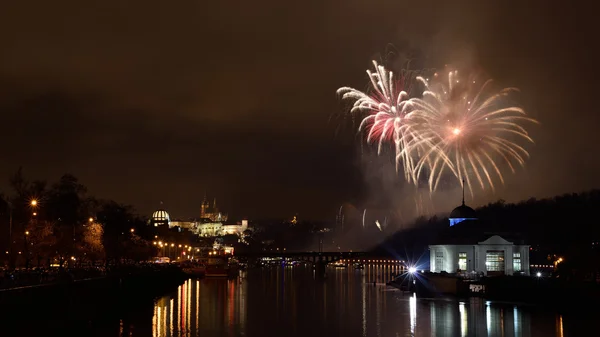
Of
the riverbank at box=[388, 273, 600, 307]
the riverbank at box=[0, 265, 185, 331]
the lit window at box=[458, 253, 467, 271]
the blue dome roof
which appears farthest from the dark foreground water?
the blue dome roof

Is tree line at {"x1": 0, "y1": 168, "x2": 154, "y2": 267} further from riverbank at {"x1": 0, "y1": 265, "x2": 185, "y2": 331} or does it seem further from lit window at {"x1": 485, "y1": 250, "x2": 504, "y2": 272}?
lit window at {"x1": 485, "y1": 250, "x2": 504, "y2": 272}

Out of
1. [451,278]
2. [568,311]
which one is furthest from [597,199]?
[568,311]

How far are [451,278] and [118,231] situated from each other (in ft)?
185

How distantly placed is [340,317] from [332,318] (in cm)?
122

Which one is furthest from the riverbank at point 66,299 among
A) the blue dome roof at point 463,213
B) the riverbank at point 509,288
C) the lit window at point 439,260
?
the blue dome roof at point 463,213

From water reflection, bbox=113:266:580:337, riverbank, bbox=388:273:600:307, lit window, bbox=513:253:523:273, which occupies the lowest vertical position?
water reflection, bbox=113:266:580:337

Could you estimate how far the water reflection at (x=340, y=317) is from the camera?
198ft

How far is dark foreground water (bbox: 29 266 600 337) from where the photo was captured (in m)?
59.4

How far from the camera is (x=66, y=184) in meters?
88.8

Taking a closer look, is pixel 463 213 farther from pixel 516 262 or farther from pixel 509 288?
pixel 509 288

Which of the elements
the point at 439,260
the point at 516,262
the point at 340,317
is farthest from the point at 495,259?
the point at 340,317

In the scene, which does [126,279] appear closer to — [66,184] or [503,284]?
[66,184]

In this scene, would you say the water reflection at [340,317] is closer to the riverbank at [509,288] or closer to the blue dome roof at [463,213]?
the riverbank at [509,288]

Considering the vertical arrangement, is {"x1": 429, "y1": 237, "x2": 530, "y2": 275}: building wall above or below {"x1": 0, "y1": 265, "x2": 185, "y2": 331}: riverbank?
above
